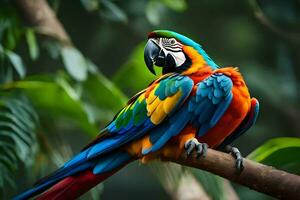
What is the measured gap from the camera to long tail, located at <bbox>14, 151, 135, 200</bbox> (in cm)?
111

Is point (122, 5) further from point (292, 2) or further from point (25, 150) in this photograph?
point (25, 150)

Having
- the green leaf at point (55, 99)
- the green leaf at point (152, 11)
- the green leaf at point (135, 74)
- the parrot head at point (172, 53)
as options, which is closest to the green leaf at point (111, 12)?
the green leaf at point (152, 11)

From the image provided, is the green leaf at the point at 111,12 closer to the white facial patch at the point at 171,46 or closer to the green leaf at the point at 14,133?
the green leaf at the point at 14,133

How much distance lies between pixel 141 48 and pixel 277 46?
1.11 m

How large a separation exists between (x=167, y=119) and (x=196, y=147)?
93mm

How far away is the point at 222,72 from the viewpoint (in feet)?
3.88

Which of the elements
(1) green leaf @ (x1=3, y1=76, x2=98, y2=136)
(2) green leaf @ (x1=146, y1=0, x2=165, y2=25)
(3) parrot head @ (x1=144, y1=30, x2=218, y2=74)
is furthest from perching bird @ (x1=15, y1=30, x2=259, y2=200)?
(2) green leaf @ (x1=146, y1=0, x2=165, y2=25)

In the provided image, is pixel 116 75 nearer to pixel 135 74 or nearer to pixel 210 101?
pixel 135 74

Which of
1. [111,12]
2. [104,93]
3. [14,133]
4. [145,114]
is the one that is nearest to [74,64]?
[104,93]

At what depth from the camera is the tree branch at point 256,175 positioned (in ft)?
3.30

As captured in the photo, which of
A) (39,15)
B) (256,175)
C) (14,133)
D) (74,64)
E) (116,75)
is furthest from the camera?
(39,15)

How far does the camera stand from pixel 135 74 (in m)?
2.03

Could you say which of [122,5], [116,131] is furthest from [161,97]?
[122,5]

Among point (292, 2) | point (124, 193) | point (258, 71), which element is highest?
point (292, 2)
